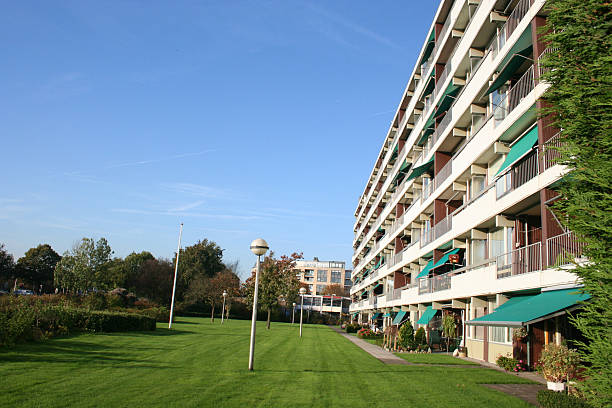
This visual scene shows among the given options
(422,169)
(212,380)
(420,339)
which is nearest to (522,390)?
(212,380)

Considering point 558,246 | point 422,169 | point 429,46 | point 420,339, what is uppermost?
point 429,46

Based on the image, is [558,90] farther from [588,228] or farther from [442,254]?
[442,254]

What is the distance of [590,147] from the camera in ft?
27.6

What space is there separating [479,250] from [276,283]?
30.1 metres

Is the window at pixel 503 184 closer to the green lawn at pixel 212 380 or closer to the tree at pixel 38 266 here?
the green lawn at pixel 212 380

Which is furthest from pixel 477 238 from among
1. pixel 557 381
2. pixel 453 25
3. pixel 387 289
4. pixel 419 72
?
pixel 387 289

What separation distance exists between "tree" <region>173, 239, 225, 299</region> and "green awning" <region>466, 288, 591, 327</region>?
262 ft

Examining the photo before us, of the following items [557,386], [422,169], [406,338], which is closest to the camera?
[557,386]

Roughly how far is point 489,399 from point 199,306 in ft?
249

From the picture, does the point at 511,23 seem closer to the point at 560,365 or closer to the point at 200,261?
the point at 560,365

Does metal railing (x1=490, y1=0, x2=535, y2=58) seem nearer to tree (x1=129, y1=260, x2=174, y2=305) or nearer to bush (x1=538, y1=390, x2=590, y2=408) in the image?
bush (x1=538, y1=390, x2=590, y2=408)

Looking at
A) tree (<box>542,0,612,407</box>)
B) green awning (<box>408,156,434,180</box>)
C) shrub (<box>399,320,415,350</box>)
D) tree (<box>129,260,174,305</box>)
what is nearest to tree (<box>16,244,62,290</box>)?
tree (<box>129,260,174,305</box>)

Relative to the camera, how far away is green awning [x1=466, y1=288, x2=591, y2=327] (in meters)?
13.4

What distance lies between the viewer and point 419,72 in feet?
140
